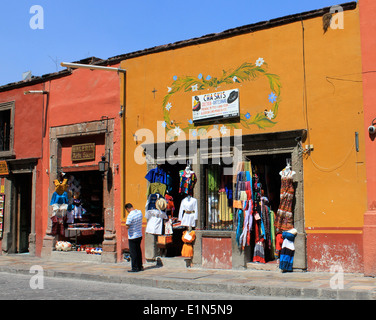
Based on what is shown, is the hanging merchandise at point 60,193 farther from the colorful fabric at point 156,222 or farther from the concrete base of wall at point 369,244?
the concrete base of wall at point 369,244

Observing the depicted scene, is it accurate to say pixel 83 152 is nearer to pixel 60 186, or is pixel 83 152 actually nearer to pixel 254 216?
pixel 60 186

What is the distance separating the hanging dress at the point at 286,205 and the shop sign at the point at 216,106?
2.01m

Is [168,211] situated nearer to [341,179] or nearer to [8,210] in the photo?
[341,179]

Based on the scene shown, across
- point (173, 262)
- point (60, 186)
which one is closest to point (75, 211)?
point (60, 186)

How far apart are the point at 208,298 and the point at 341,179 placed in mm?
3759

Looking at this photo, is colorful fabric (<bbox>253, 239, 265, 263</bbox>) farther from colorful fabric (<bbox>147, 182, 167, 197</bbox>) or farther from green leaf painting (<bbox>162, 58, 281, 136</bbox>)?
colorful fabric (<bbox>147, 182, 167, 197</bbox>)

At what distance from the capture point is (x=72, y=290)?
9531 mm

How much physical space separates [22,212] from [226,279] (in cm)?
930

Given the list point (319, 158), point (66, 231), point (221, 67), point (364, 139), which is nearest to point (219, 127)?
point (221, 67)

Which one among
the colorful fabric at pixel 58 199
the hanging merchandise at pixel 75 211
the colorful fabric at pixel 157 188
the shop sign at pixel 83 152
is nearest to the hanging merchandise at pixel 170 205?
the colorful fabric at pixel 157 188

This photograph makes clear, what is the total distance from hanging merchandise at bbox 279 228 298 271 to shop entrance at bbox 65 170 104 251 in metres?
6.47

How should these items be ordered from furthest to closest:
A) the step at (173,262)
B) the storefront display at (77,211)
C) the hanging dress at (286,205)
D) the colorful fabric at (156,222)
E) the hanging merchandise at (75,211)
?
the hanging merchandise at (75,211) → the storefront display at (77,211) → the colorful fabric at (156,222) → the step at (173,262) → the hanging dress at (286,205)

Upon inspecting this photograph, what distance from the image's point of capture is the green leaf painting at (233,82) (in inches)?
443

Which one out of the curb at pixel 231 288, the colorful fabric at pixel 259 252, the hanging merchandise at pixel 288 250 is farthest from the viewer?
the colorful fabric at pixel 259 252
